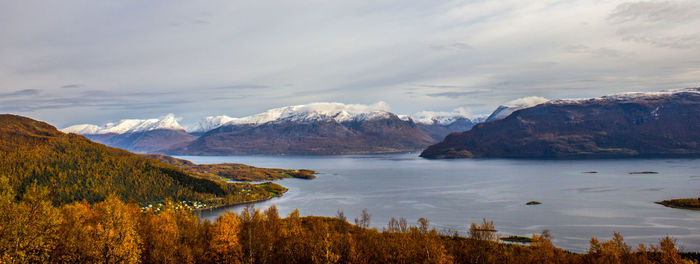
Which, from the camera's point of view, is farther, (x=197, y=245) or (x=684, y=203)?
(x=684, y=203)

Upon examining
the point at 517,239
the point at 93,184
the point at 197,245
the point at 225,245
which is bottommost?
the point at 517,239

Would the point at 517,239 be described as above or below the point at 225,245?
below

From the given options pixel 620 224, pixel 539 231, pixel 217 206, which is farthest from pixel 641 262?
pixel 217 206

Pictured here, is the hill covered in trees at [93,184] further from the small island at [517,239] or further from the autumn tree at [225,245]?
the small island at [517,239]

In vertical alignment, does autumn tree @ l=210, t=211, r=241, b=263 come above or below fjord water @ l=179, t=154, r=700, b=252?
above

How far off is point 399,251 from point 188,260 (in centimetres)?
2902

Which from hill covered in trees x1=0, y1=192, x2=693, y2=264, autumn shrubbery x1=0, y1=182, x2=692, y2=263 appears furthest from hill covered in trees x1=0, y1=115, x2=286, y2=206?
hill covered in trees x1=0, y1=192, x2=693, y2=264

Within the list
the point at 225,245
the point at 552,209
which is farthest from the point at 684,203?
the point at 225,245

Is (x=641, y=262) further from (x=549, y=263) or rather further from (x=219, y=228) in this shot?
(x=219, y=228)

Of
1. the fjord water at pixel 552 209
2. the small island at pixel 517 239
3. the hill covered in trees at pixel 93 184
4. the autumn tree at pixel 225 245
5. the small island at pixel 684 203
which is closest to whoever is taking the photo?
the autumn tree at pixel 225 245

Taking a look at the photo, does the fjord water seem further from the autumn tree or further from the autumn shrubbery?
the autumn tree

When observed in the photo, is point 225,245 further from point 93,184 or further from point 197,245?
point 93,184

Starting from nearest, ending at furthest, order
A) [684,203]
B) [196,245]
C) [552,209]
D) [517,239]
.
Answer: [196,245] < [517,239] < [684,203] < [552,209]

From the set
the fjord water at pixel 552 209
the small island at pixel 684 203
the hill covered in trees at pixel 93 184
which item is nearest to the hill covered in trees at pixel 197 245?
the fjord water at pixel 552 209
